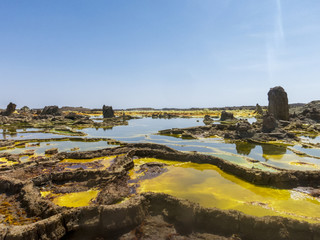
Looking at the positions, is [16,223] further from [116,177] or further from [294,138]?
[294,138]

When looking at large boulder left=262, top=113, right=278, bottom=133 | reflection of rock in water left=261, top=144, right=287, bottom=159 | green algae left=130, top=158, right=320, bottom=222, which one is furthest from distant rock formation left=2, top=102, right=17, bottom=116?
reflection of rock in water left=261, top=144, right=287, bottom=159

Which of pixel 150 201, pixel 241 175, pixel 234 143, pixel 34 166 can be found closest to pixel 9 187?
pixel 34 166

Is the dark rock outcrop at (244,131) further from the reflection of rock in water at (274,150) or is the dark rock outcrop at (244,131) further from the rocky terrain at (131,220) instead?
the rocky terrain at (131,220)

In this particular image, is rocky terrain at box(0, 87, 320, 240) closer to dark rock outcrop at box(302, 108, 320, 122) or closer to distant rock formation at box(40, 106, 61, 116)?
dark rock outcrop at box(302, 108, 320, 122)

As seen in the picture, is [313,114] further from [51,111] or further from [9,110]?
[9,110]

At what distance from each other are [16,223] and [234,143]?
2763 centimetres

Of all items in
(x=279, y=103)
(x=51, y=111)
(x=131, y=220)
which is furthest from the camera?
(x=51, y=111)

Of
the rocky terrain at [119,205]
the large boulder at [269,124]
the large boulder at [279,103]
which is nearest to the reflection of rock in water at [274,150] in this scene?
the rocky terrain at [119,205]

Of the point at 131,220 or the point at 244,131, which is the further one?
the point at 244,131

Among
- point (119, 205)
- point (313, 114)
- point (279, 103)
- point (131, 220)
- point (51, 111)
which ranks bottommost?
point (131, 220)

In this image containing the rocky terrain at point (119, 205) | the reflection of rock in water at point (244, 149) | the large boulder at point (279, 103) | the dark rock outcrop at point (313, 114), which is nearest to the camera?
the rocky terrain at point (119, 205)

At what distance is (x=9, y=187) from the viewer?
1270 cm

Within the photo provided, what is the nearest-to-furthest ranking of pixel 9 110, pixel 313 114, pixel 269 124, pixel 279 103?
pixel 269 124 < pixel 279 103 < pixel 313 114 < pixel 9 110

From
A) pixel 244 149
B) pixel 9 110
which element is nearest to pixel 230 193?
pixel 244 149
